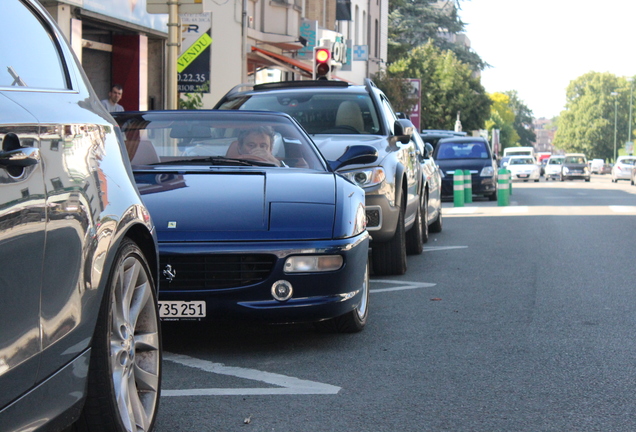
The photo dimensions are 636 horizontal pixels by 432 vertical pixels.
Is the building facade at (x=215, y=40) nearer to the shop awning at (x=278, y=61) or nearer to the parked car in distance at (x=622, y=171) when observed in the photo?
the shop awning at (x=278, y=61)

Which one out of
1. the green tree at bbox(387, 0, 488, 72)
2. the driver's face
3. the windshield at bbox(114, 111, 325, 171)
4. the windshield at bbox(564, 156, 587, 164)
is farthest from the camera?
the green tree at bbox(387, 0, 488, 72)

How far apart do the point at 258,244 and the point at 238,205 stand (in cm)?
35

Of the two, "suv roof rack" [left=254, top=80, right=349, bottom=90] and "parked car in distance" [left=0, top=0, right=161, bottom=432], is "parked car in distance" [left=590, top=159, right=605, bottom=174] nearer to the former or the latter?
"suv roof rack" [left=254, top=80, right=349, bottom=90]

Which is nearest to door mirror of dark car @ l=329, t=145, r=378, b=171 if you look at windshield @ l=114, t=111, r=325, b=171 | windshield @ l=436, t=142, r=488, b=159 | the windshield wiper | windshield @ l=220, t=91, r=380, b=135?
windshield @ l=114, t=111, r=325, b=171

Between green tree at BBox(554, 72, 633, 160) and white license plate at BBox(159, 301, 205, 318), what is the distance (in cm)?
15469

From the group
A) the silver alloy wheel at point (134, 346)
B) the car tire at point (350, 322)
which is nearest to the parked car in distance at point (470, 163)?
the car tire at point (350, 322)

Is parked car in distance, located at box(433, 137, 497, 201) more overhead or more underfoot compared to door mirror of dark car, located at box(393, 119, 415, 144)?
more underfoot

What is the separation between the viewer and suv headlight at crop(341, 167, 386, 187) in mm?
8898

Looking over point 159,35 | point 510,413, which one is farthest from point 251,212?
point 159,35

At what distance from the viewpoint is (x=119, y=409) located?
11.6 ft

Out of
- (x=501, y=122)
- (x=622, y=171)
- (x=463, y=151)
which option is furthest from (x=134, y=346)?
(x=501, y=122)

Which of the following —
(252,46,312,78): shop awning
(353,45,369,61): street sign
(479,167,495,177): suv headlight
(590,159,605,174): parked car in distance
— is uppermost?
(353,45,369,61): street sign

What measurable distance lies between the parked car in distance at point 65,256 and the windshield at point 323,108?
608 centimetres

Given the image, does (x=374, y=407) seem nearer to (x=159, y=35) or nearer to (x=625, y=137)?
(x=159, y=35)
